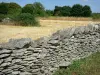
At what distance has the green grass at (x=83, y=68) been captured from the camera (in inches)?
289

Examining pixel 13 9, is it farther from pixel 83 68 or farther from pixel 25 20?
pixel 83 68

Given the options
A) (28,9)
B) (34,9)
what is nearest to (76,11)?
(34,9)

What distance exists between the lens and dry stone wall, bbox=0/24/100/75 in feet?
21.3

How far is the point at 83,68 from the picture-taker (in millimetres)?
7652

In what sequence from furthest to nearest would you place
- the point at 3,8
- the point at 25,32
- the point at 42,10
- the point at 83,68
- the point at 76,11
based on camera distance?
the point at 76,11 < the point at 42,10 < the point at 3,8 < the point at 25,32 < the point at 83,68

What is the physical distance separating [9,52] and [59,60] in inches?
70.7

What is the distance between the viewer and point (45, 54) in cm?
723

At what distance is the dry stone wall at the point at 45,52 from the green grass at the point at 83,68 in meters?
0.18

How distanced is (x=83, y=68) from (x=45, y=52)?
1233 millimetres

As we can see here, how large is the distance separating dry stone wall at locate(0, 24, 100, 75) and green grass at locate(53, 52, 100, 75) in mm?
184

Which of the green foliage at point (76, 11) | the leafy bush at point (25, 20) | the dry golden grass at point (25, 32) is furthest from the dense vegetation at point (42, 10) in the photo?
the dry golden grass at point (25, 32)

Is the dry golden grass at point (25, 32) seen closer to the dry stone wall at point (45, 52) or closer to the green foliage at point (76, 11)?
the dry stone wall at point (45, 52)

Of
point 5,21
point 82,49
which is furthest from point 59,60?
point 5,21

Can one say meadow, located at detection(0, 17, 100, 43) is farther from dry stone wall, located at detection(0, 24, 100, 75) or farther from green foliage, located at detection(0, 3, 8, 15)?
green foliage, located at detection(0, 3, 8, 15)
